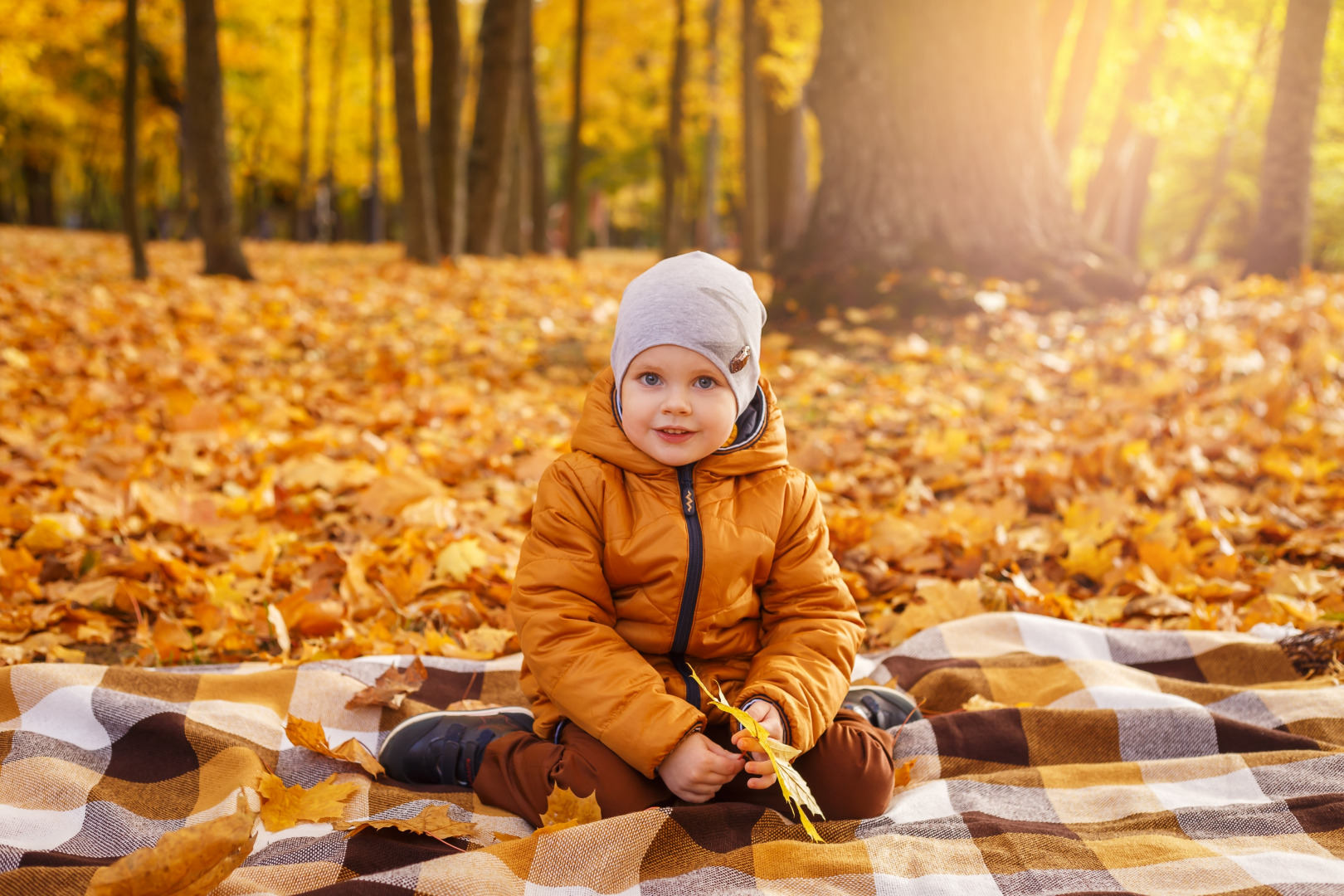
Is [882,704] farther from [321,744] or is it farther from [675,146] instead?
[675,146]

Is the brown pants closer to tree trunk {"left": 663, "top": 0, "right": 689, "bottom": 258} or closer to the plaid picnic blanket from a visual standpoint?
the plaid picnic blanket

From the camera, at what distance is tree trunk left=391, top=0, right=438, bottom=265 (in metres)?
9.38

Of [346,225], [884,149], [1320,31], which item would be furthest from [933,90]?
[346,225]

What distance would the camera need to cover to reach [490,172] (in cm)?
1137

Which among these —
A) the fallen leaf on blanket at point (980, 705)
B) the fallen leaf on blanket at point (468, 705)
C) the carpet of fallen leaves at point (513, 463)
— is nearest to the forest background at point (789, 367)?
the carpet of fallen leaves at point (513, 463)

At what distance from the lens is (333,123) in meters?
19.2

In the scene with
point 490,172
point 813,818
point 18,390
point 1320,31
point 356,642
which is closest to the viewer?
point 813,818

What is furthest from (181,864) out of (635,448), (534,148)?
(534,148)

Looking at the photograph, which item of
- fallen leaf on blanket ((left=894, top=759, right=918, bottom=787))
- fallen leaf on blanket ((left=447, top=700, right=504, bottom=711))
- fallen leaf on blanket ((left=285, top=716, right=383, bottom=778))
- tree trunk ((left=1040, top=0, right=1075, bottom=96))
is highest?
tree trunk ((left=1040, top=0, right=1075, bottom=96))

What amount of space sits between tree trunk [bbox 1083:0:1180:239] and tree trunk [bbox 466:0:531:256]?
7305mm

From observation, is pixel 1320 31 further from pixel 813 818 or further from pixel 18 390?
pixel 18 390

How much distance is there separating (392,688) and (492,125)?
10056 millimetres

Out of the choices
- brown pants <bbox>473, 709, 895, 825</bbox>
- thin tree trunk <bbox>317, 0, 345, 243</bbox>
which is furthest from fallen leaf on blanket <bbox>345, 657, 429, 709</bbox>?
thin tree trunk <bbox>317, 0, 345, 243</bbox>

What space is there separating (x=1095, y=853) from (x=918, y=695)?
27.8 inches
